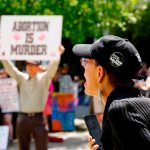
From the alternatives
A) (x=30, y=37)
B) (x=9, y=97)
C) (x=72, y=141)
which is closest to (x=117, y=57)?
(x=30, y=37)

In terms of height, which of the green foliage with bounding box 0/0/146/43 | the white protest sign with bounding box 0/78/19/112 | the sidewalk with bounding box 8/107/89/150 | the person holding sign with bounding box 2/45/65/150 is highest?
the green foliage with bounding box 0/0/146/43

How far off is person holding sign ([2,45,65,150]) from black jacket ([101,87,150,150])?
5002mm

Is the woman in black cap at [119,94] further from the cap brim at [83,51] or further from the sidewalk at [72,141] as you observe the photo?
the sidewalk at [72,141]

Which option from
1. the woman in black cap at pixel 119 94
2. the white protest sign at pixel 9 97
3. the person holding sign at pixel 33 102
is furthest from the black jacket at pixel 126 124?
the white protest sign at pixel 9 97

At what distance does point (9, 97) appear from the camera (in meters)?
10.7

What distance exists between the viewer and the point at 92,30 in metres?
12.8

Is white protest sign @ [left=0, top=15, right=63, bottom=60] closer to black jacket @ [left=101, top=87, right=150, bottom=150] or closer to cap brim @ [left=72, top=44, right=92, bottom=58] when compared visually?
cap brim @ [left=72, top=44, right=92, bottom=58]

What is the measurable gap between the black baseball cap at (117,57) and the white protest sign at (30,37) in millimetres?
4970

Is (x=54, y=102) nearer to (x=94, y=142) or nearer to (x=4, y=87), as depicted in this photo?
(x=4, y=87)

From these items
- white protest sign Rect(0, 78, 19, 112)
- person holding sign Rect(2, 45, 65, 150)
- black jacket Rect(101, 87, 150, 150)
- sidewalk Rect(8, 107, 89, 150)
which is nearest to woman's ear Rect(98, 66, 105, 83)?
black jacket Rect(101, 87, 150, 150)

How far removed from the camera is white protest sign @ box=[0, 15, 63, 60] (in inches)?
299

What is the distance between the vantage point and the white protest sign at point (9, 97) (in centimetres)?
1074

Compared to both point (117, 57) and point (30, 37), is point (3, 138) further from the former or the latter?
point (117, 57)

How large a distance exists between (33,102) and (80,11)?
5.12 m
